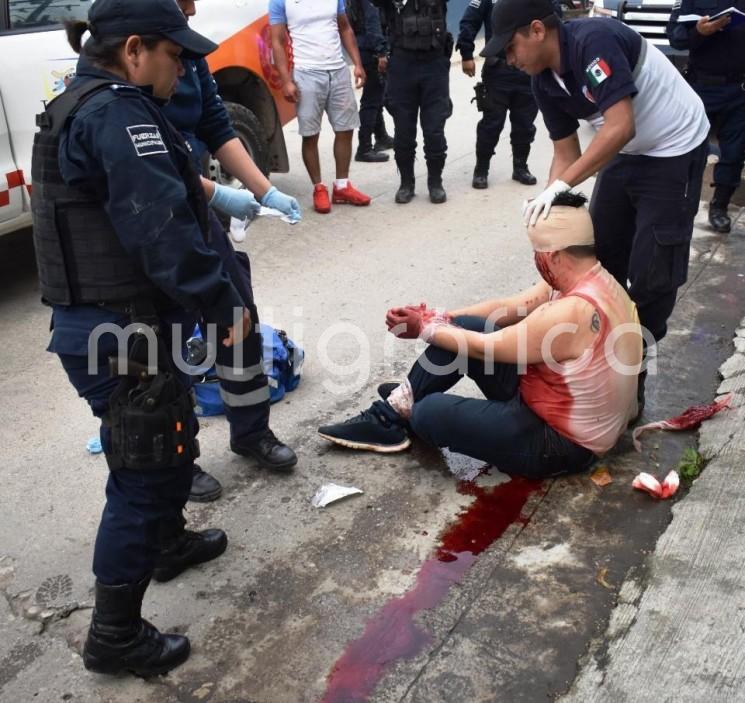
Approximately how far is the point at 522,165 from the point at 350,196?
1.50 m

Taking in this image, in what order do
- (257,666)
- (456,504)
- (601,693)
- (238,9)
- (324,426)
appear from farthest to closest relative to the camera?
(238,9) < (324,426) < (456,504) < (257,666) < (601,693)

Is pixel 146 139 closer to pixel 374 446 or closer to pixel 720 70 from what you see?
pixel 374 446

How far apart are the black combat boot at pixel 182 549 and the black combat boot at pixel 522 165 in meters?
5.04

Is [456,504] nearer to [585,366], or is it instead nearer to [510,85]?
[585,366]

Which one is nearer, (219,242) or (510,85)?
(219,242)

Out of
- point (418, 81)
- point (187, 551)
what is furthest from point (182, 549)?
point (418, 81)

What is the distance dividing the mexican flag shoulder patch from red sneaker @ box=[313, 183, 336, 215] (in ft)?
11.8

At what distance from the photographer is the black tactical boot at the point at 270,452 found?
11.4ft

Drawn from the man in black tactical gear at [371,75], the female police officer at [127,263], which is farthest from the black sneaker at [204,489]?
the man in black tactical gear at [371,75]

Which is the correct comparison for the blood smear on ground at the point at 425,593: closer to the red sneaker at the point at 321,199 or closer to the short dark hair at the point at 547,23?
the short dark hair at the point at 547,23

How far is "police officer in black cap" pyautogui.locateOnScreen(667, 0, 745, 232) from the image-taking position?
5.66 m

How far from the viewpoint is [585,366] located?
3.07 meters

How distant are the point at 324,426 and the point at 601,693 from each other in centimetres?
166

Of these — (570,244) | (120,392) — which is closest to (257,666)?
(120,392)
